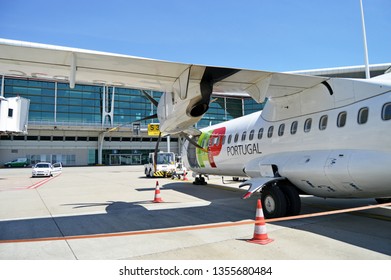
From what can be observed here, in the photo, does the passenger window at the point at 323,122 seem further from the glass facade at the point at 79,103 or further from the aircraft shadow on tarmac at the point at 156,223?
the glass facade at the point at 79,103

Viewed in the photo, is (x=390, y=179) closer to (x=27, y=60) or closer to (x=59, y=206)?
(x=27, y=60)

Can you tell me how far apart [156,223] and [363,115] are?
575 centimetres

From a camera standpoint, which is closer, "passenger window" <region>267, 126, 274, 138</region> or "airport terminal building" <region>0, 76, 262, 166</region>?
"passenger window" <region>267, 126, 274, 138</region>

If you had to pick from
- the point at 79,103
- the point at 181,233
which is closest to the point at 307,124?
the point at 181,233

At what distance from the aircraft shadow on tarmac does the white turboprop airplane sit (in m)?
0.94

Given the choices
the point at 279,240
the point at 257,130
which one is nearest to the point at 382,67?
the point at 257,130

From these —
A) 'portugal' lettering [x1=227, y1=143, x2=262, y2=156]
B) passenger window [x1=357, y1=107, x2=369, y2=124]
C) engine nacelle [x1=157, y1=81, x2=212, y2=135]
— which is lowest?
'portugal' lettering [x1=227, y1=143, x2=262, y2=156]

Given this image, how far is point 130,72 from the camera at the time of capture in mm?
7359

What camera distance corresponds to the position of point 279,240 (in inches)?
228

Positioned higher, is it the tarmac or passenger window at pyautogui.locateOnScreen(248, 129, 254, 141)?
passenger window at pyautogui.locateOnScreen(248, 129, 254, 141)

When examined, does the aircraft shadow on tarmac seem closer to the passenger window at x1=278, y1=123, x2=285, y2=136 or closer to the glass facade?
the passenger window at x1=278, y1=123, x2=285, y2=136

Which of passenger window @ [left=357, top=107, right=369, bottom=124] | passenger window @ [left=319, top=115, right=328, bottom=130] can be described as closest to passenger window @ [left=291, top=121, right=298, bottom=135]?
passenger window @ [left=319, top=115, right=328, bottom=130]

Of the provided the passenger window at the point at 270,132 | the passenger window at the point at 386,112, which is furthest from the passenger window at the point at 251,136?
the passenger window at the point at 386,112

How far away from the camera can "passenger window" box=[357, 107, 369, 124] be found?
21.8ft
